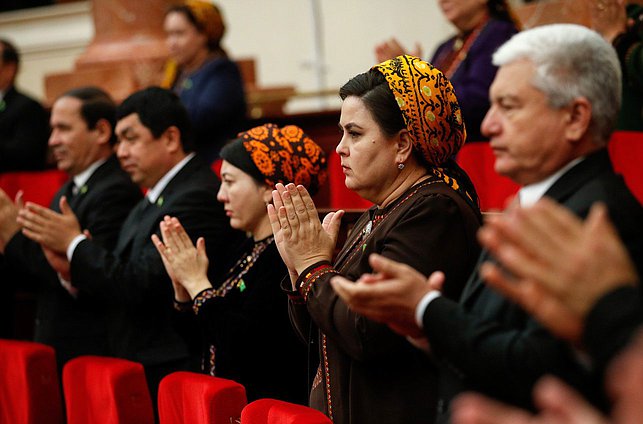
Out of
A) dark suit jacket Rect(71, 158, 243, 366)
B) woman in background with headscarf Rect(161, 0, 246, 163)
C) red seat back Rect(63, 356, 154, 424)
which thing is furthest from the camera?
woman in background with headscarf Rect(161, 0, 246, 163)

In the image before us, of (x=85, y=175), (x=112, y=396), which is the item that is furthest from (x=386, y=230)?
(x=85, y=175)

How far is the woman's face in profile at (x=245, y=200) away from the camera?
296 centimetres

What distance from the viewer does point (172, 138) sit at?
11.8 ft

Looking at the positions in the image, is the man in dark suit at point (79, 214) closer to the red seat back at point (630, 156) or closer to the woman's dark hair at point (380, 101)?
the woman's dark hair at point (380, 101)

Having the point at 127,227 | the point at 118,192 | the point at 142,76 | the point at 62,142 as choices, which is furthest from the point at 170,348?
the point at 142,76

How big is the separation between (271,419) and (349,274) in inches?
14.9

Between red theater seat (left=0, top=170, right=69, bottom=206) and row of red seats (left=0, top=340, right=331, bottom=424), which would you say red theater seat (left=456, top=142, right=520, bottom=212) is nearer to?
row of red seats (left=0, top=340, right=331, bottom=424)

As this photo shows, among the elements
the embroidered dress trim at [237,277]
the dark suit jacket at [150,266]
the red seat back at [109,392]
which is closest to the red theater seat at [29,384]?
the red seat back at [109,392]

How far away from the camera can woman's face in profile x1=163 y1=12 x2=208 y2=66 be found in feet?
15.2

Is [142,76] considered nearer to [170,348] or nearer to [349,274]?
[170,348]

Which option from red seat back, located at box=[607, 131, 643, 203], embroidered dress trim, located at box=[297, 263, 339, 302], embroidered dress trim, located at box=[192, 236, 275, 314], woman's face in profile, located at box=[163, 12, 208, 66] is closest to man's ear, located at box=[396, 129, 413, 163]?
embroidered dress trim, located at box=[297, 263, 339, 302]

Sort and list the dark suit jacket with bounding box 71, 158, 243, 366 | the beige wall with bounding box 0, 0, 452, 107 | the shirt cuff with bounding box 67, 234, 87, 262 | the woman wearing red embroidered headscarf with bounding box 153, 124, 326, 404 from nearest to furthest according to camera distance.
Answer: the woman wearing red embroidered headscarf with bounding box 153, 124, 326, 404
the dark suit jacket with bounding box 71, 158, 243, 366
the shirt cuff with bounding box 67, 234, 87, 262
the beige wall with bounding box 0, 0, 452, 107

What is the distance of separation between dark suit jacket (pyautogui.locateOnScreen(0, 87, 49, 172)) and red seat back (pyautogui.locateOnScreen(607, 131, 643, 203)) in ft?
9.93

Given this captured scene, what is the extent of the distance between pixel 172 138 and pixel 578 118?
Result: 206 cm
